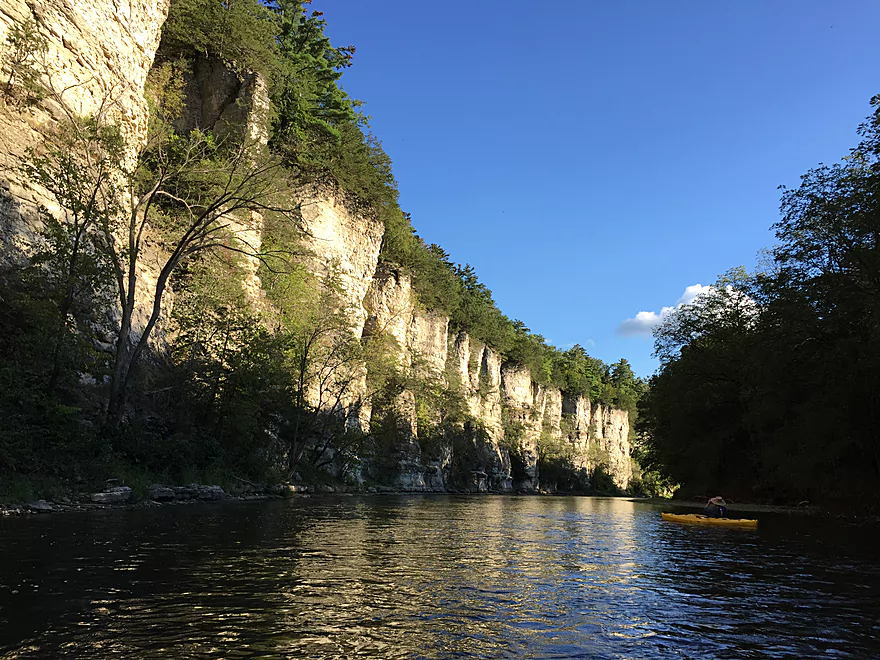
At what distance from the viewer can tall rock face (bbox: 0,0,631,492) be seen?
21.6 m

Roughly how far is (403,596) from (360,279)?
152 ft

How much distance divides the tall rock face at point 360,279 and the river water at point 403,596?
13599 mm

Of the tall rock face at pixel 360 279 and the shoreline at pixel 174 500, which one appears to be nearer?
the shoreline at pixel 174 500

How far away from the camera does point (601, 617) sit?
20.4ft

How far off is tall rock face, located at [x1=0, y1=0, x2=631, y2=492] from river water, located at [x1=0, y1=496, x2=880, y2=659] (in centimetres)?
1360

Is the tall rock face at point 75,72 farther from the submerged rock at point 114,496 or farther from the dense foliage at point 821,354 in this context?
the dense foliage at point 821,354

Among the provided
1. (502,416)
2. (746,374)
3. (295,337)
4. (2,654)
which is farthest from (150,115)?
(502,416)

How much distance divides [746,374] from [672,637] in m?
35.8

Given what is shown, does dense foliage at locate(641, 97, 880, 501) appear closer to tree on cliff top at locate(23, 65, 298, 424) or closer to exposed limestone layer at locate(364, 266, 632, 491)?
tree on cliff top at locate(23, 65, 298, 424)

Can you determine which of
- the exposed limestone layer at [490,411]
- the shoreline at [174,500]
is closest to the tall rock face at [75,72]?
the shoreline at [174,500]

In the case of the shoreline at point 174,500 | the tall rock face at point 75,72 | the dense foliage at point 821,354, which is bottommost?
the shoreline at point 174,500

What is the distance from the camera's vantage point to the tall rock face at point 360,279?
2158 centimetres

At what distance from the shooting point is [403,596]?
684 centimetres

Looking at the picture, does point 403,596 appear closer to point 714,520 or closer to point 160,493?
point 160,493
